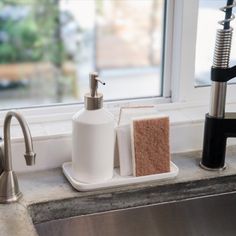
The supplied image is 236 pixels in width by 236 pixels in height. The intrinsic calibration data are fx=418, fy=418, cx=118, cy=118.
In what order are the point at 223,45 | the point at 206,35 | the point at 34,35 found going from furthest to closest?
the point at 34,35
the point at 206,35
the point at 223,45

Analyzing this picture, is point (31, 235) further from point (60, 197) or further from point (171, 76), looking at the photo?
point (171, 76)

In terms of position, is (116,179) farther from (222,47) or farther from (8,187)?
(222,47)

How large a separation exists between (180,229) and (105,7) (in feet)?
15.3

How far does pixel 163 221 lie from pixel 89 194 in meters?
0.20

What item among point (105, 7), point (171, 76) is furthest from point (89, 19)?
point (171, 76)

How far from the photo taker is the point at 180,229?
0.95m

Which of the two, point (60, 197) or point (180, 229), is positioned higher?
point (60, 197)

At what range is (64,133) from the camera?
3.21 ft

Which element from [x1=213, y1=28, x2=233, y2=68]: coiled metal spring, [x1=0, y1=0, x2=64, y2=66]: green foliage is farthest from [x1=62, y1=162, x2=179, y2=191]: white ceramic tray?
[x1=0, y1=0, x2=64, y2=66]: green foliage

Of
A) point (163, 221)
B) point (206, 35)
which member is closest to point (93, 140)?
point (163, 221)

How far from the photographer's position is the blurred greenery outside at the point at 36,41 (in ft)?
15.7

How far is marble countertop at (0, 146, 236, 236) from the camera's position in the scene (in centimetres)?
79

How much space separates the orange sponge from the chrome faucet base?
0.25m

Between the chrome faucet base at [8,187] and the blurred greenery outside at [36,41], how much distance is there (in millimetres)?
3926
